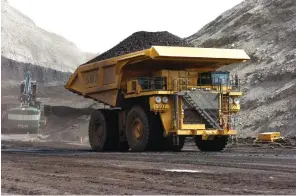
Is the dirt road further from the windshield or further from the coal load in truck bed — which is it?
the coal load in truck bed

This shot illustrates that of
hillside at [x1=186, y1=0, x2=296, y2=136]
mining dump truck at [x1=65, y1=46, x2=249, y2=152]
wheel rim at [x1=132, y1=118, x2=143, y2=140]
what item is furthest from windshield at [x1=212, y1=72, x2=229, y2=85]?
hillside at [x1=186, y1=0, x2=296, y2=136]

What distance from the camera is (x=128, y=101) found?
63.4 ft

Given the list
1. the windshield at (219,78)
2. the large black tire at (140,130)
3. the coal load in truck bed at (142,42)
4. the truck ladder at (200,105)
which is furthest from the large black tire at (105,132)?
the windshield at (219,78)

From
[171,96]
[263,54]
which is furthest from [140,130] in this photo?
[263,54]

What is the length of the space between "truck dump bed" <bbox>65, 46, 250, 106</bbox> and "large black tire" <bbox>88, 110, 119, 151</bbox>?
1.83 ft

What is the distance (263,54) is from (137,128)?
76.9 ft

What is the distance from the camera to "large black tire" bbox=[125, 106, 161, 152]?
17969mm

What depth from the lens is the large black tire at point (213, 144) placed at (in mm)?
18938

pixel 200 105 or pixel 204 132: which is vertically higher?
pixel 200 105

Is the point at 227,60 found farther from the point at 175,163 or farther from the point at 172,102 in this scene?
the point at 175,163

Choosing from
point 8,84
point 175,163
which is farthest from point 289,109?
point 8,84

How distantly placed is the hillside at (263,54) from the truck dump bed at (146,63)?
885 centimetres

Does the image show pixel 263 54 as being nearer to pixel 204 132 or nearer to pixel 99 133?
pixel 99 133

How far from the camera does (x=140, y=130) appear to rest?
18469 millimetres
